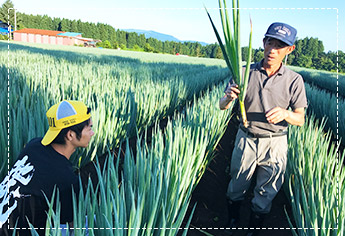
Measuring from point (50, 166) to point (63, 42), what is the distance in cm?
4617

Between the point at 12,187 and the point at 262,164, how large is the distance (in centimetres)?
137

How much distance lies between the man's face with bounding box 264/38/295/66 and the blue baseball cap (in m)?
0.04

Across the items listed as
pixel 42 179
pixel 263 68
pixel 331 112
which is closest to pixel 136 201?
pixel 42 179

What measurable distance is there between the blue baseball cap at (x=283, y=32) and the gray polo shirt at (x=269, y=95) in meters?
0.17

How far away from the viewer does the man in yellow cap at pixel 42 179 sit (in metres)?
1.05

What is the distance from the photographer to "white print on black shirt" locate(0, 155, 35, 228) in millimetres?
1037

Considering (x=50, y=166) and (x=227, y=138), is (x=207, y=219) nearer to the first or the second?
(x=50, y=166)

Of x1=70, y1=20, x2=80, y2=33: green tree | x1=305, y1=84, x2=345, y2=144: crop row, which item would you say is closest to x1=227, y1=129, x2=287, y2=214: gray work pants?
x1=305, y1=84, x2=345, y2=144: crop row

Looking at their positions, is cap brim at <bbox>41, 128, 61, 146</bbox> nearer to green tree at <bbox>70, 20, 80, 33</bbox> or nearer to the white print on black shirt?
the white print on black shirt

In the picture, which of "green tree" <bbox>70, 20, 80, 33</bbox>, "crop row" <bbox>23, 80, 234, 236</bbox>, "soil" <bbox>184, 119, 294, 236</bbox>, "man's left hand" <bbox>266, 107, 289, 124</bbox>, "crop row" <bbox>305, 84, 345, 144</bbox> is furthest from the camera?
"green tree" <bbox>70, 20, 80, 33</bbox>

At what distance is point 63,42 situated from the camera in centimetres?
4216

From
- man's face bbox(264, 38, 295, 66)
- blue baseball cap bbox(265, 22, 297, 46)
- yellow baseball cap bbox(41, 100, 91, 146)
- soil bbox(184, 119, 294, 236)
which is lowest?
soil bbox(184, 119, 294, 236)

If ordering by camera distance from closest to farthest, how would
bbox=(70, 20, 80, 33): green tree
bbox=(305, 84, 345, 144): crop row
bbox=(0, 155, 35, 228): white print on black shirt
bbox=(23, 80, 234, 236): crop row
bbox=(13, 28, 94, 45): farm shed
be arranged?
bbox=(23, 80, 234, 236): crop row
bbox=(0, 155, 35, 228): white print on black shirt
bbox=(305, 84, 345, 144): crop row
bbox=(13, 28, 94, 45): farm shed
bbox=(70, 20, 80, 33): green tree

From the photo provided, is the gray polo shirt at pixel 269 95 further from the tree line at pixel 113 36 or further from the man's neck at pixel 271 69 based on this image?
the tree line at pixel 113 36
